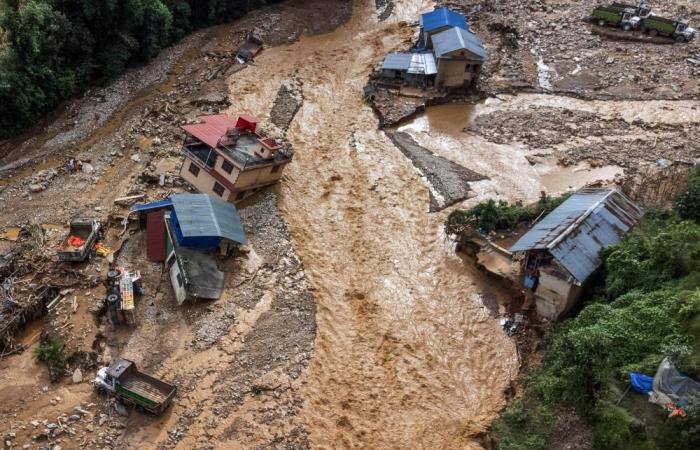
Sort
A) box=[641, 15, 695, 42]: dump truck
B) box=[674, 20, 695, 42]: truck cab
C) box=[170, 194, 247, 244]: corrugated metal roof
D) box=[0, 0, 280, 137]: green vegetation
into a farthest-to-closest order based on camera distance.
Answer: box=[674, 20, 695, 42]: truck cab → box=[641, 15, 695, 42]: dump truck → box=[0, 0, 280, 137]: green vegetation → box=[170, 194, 247, 244]: corrugated metal roof

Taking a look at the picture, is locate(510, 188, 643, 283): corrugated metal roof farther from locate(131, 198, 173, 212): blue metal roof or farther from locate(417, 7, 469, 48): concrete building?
locate(417, 7, 469, 48): concrete building

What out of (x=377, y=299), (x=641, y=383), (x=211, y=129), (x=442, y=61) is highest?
(x=442, y=61)

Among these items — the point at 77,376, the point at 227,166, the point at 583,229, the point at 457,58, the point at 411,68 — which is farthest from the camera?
the point at 411,68

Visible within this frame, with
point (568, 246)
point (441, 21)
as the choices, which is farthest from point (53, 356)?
point (441, 21)

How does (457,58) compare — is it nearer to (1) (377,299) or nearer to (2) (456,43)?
(2) (456,43)

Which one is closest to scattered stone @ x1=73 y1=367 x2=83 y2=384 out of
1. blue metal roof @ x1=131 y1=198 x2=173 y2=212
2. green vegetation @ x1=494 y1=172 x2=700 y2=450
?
blue metal roof @ x1=131 y1=198 x2=173 y2=212

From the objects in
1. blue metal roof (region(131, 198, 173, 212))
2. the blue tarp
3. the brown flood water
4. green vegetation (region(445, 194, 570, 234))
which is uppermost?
the blue tarp

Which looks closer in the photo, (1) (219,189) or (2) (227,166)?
(2) (227,166)
